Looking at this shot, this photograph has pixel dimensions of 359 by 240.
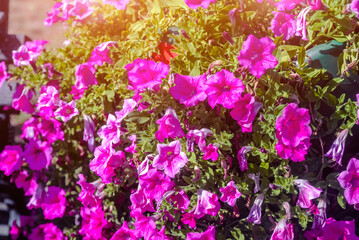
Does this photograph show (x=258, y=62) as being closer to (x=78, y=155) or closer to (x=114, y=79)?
(x=114, y=79)

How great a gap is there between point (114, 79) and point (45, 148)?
61cm

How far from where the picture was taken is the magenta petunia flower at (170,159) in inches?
53.1

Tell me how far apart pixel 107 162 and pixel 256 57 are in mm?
653

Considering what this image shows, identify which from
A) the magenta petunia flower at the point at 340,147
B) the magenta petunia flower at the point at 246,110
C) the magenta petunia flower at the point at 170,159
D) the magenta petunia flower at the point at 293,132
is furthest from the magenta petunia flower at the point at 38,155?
the magenta petunia flower at the point at 340,147

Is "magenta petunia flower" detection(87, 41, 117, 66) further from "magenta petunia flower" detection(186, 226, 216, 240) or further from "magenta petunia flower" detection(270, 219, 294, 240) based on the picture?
"magenta petunia flower" detection(270, 219, 294, 240)

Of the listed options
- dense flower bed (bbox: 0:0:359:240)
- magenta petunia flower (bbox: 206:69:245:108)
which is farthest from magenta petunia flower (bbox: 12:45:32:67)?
magenta petunia flower (bbox: 206:69:245:108)

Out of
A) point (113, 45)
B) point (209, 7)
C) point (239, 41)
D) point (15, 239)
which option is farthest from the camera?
point (15, 239)

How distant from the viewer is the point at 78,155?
2111mm

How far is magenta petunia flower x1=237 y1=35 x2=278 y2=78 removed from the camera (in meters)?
1.29

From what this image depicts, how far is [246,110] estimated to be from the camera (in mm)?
1365

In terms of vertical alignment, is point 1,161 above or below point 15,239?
above

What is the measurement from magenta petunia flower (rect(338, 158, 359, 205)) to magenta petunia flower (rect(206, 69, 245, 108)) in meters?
0.47

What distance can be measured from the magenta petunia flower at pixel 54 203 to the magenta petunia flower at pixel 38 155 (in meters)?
0.13

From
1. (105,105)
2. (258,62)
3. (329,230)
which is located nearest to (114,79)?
(105,105)
